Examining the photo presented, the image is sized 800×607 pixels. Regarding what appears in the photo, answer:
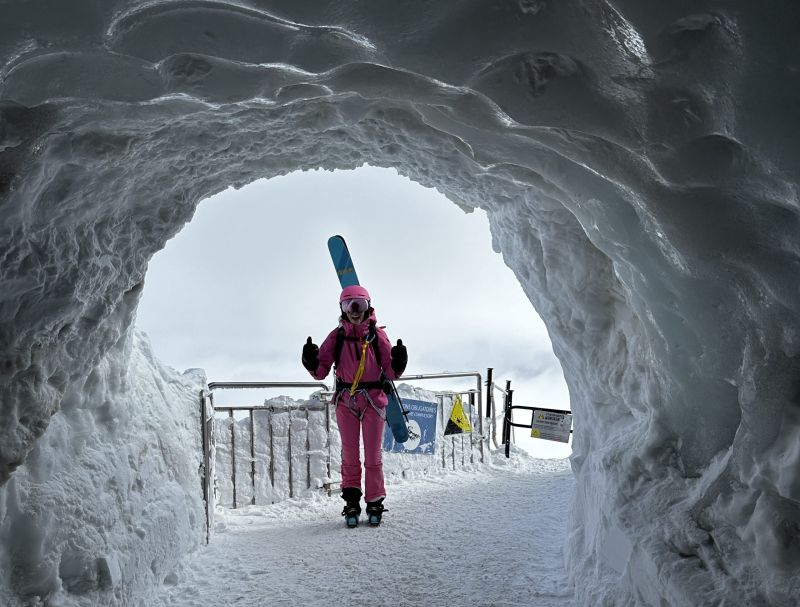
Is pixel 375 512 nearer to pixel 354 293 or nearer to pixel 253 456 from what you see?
pixel 253 456

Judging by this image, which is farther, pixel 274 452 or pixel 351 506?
pixel 274 452

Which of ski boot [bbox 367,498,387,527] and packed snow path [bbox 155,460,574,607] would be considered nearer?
packed snow path [bbox 155,460,574,607]

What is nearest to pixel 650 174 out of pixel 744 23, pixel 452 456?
pixel 744 23

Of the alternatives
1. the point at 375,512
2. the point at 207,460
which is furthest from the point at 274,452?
the point at 375,512

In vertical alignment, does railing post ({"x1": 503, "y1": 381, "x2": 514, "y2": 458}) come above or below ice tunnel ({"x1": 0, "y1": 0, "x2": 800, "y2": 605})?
below

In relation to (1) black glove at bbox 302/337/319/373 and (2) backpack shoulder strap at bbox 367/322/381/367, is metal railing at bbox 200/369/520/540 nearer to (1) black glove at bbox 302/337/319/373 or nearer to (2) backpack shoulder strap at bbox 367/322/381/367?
(1) black glove at bbox 302/337/319/373

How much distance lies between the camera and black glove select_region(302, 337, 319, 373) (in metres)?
5.49

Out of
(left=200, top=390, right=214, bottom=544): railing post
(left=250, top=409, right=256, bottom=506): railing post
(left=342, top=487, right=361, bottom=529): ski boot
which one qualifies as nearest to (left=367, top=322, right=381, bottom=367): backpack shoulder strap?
(left=342, top=487, right=361, bottom=529): ski boot

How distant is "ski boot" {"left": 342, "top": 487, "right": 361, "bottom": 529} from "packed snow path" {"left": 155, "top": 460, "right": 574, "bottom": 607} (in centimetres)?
8

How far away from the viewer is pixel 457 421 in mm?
8055

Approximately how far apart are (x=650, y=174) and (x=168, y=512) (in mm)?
3675

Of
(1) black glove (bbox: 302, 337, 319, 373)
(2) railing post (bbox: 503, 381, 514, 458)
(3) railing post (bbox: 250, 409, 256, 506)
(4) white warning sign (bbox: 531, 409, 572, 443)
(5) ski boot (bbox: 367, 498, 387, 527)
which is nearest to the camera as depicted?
(5) ski boot (bbox: 367, 498, 387, 527)

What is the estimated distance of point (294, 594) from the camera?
3.80 metres

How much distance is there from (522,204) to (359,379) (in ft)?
7.79
